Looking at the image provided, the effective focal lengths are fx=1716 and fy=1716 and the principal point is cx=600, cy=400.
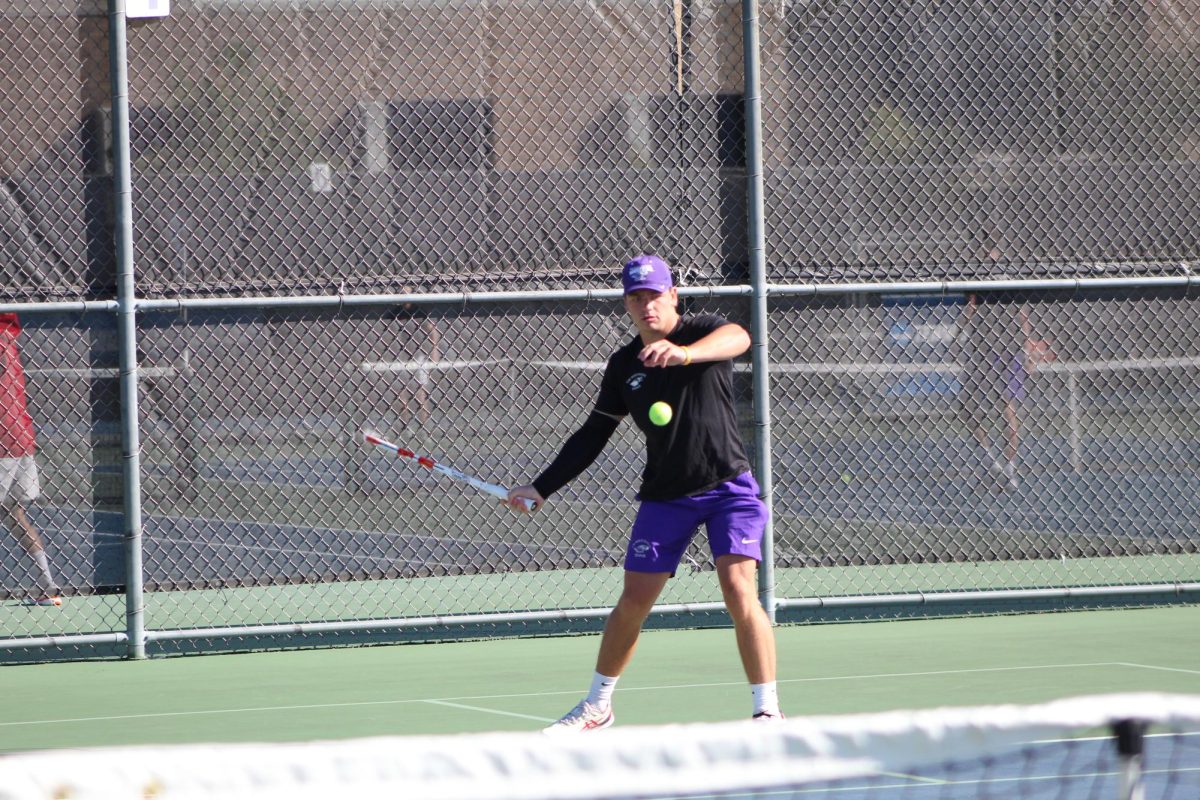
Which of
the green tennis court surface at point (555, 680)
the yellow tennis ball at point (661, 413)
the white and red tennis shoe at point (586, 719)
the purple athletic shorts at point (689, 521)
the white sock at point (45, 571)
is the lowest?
the green tennis court surface at point (555, 680)

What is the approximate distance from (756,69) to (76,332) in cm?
365

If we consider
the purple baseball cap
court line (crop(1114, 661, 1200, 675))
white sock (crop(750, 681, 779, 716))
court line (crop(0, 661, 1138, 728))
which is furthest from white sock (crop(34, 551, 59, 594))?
court line (crop(1114, 661, 1200, 675))

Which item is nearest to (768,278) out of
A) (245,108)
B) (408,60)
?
(408,60)

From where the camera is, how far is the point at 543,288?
8.79m

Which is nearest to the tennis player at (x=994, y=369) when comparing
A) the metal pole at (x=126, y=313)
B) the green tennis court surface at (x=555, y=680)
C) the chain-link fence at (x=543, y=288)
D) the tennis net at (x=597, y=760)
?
the chain-link fence at (x=543, y=288)

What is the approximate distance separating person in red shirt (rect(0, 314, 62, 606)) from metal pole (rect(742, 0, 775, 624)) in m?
3.52

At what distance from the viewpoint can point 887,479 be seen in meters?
9.23

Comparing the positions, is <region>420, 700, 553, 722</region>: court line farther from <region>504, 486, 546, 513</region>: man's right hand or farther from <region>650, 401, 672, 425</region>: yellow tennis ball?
<region>650, 401, 672, 425</region>: yellow tennis ball

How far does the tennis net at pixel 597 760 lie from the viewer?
2191 mm

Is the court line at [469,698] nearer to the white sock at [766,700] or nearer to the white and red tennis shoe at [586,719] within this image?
the white and red tennis shoe at [586,719]

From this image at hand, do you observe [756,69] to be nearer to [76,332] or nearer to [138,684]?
[76,332]

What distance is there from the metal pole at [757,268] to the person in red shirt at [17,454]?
352 centimetres

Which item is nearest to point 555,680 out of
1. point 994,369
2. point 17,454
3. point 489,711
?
point 489,711

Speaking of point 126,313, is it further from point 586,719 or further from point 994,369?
point 994,369
